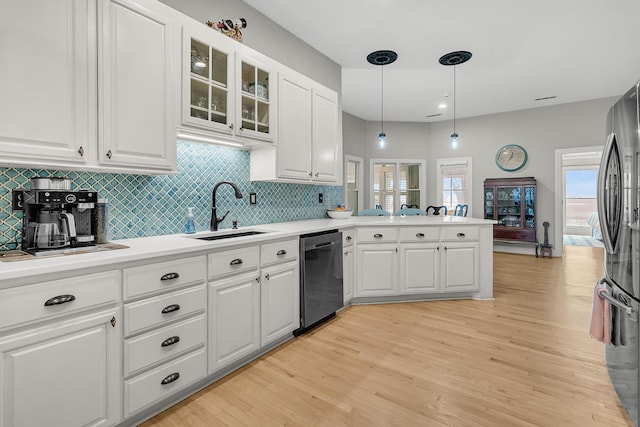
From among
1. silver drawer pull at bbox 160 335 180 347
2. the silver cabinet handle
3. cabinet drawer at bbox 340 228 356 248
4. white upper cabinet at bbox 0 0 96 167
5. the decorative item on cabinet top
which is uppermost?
the decorative item on cabinet top

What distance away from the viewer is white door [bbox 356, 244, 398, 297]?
133 inches

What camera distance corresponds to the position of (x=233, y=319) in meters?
2.04

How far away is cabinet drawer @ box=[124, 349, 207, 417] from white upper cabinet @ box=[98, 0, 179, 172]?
3.75 ft

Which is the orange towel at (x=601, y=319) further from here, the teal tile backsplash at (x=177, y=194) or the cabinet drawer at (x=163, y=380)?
A: the teal tile backsplash at (x=177, y=194)

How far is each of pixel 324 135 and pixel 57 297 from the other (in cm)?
280

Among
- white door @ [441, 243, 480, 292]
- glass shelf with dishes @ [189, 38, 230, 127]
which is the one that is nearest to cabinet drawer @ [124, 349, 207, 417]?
glass shelf with dishes @ [189, 38, 230, 127]

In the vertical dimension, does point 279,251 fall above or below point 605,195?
below

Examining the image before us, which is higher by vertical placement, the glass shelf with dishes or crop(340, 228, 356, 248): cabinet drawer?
the glass shelf with dishes

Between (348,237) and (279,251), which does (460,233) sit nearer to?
(348,237)

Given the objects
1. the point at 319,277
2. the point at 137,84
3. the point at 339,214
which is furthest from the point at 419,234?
the point at 137,84

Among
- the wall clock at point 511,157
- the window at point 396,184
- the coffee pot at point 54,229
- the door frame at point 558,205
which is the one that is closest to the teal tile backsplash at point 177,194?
the coffee pot at point 54,229

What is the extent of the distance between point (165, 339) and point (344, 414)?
41.3 inches

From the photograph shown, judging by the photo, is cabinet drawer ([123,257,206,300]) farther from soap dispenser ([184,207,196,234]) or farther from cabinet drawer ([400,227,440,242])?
cabinet drawer ([400,227,440,242])

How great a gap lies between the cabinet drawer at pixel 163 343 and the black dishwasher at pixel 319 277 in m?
0.96
